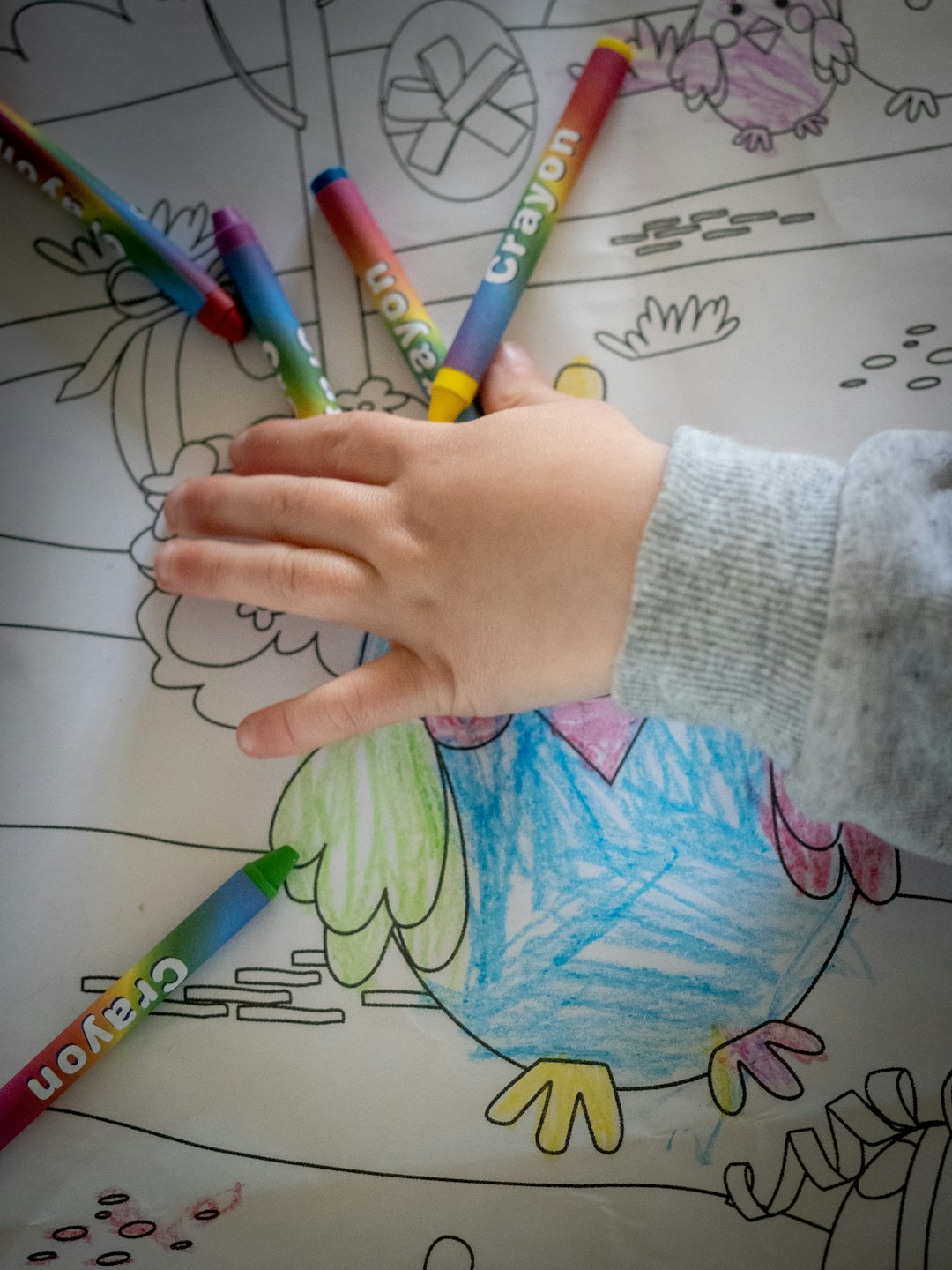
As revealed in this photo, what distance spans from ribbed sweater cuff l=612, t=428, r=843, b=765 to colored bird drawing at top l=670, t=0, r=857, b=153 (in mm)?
274

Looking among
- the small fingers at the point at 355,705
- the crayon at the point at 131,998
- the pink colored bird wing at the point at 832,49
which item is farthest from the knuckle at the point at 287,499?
the pink colored bird wing at the point at 832,49

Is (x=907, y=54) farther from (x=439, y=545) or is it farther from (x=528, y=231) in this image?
(x=439, y=545)

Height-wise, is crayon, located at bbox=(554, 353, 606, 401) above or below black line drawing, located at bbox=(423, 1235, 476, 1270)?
above

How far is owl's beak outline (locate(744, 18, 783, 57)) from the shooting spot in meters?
0.58

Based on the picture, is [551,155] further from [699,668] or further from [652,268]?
[699,668]

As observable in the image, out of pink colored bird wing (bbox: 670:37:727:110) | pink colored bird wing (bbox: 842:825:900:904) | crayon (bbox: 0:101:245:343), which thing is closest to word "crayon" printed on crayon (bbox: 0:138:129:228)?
crayon (bbox: 0:101:245:343)

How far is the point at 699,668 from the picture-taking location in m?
Answer: 0.44

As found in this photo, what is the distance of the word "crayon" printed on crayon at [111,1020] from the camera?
0.49 metres

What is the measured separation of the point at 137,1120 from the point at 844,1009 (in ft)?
1.28

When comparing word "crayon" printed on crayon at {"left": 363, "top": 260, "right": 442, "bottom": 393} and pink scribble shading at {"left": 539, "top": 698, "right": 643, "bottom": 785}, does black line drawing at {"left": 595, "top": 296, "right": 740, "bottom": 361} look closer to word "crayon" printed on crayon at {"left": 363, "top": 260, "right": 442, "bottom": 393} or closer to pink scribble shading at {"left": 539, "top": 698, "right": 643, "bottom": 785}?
word "crayon" printed on crayon at {"left": 363, "top": 260, "right": 442, "bottom": 393}

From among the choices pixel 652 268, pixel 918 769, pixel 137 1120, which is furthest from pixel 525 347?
Answer: pixel 137 1120

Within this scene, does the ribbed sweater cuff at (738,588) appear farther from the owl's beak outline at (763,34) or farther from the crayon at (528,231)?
the owl's beak outline at (763,34)

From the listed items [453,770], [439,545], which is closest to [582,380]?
[439,545]

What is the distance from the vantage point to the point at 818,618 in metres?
0.41
